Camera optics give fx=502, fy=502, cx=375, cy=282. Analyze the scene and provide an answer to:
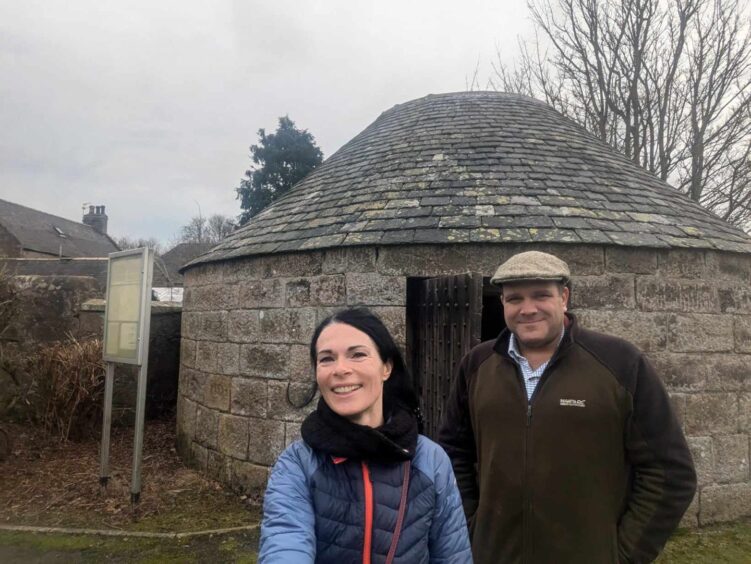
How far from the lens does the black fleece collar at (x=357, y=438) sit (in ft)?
4.56

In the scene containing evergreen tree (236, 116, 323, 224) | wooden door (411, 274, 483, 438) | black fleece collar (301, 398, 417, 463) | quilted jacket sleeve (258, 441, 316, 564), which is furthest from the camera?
evergreen tree (236, 116, 323, 224)

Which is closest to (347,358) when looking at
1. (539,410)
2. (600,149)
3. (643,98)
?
(539,410)

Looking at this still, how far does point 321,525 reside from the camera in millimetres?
1321

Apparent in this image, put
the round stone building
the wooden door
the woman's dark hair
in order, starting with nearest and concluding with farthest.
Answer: the woman's dark hair
the wooden door
the round stone building

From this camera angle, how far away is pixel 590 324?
14.0 feet

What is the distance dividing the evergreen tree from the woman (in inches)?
634

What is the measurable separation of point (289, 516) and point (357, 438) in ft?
0.86

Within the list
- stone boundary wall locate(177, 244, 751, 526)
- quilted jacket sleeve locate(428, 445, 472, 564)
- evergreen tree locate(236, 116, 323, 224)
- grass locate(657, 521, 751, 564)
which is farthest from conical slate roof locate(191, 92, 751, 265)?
evergreen tree locate(236, 116, 323, 224)

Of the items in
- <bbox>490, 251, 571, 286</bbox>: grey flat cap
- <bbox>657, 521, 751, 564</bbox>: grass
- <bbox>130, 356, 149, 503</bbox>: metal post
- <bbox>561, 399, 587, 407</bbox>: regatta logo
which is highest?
<bbox>490, 251, 571, 286</bbox>: grey flat cap

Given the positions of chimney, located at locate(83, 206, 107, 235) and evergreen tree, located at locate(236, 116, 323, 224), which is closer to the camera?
evergreen tree, located at locate(236, 116, 323, 224)

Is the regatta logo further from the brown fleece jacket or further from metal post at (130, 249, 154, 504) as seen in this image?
metal post at (130, 249, 154, 504)

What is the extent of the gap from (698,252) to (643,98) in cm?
982

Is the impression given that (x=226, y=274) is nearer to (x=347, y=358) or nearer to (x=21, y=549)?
(x=21, y=549)

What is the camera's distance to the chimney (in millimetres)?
33312
